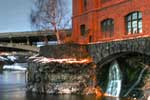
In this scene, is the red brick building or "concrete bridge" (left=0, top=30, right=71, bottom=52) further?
"concrete bridge" (left=0, top=30, right=71, bottom=52)

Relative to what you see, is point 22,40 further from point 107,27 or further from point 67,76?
point 67,76

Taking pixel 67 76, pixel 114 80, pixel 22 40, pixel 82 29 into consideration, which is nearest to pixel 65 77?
pixel 67 76

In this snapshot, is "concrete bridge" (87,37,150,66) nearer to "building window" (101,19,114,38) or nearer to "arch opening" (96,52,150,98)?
"arch opening" (96,52,150,98)

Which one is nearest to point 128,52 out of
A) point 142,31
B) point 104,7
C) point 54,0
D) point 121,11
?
point 142,31

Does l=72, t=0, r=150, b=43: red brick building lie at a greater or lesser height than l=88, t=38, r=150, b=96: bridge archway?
greater

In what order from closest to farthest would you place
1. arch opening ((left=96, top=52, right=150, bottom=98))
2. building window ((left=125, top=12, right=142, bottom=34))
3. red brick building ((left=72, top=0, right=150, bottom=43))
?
1. arch opening ((left=96, top=52, right=150, bottom=98))
2. red brick building ((left=72, top=0, right=150, bottom=43))
3. building window ((left=125, top=12, right=142, bottom=34))

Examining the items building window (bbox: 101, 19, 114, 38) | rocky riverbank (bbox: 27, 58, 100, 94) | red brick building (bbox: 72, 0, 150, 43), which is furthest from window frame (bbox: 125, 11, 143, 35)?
rocky riverbank (bbox: 27, 58, 100, 94)

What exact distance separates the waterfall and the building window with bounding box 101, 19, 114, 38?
4605 millimetres

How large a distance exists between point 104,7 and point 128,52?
10.5 meters

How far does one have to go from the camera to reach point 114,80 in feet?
172

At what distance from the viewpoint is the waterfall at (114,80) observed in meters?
50.9

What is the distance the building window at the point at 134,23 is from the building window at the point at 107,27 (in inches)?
139

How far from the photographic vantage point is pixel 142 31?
50.2 m

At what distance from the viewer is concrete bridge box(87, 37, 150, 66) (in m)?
45.6
